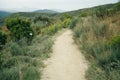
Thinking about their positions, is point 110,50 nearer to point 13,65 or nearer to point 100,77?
point 100,77

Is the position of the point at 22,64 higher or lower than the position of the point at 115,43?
lower

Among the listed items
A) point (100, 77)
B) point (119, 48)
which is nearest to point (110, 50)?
point (119, 48)

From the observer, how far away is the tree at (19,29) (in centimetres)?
1376

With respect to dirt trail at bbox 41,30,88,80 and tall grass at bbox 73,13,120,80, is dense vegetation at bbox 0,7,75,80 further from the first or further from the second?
tall grass at bbox 73,13,120,80

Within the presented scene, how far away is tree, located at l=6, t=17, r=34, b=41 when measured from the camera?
45.1ft

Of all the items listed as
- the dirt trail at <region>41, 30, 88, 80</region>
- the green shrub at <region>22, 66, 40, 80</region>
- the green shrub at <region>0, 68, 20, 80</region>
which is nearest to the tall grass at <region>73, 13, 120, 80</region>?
the dirt trail at <region>41, 30, 88, 80</region>

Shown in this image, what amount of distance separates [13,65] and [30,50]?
2370 mm

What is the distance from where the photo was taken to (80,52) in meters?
10.8

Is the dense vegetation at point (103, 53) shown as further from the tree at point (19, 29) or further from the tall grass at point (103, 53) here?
the tree at point (19, 29)

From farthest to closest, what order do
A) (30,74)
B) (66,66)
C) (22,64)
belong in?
1. (66,66)
2. (22,64)
3. (30,74)

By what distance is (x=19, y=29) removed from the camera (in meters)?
13.8

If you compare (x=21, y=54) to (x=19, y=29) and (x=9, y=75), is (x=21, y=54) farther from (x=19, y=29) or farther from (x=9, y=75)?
(x=19, y=29)

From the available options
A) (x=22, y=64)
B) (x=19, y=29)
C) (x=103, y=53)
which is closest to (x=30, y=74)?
(x=22, y=64)

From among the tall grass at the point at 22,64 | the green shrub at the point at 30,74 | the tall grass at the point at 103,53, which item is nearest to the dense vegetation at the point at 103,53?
the tall grass at the point at 103,53
